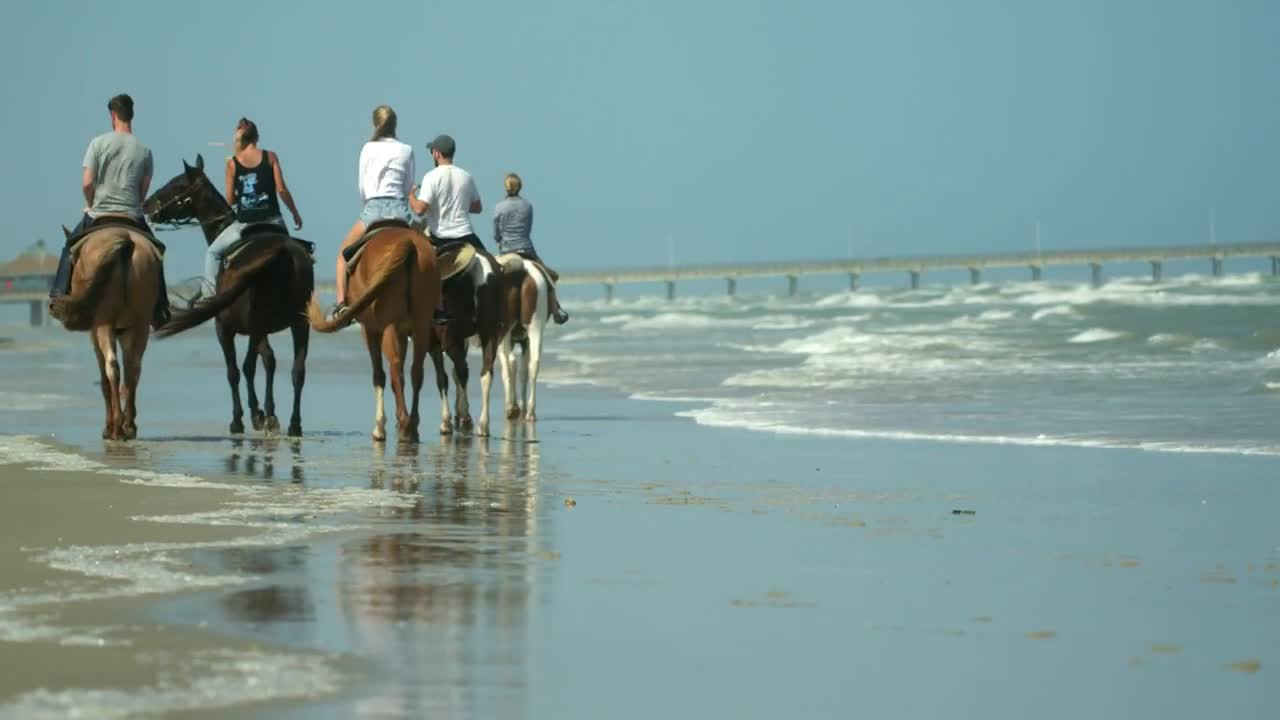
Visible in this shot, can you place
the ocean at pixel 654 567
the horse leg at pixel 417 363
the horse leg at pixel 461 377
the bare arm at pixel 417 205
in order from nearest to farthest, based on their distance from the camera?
the ocean at pixel 654 567
the horse leg at pixel 417 363
the bare arm at pixel 417 205
the horse leg at pixel 461 377

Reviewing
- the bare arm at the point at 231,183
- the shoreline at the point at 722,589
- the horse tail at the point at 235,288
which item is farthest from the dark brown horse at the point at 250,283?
the shoreline at the point at 722,589

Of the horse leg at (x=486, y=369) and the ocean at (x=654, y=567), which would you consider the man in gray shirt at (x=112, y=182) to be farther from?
the horse leg at (x=486, y=369)

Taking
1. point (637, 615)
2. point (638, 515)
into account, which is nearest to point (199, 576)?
Result: point (637, 615)

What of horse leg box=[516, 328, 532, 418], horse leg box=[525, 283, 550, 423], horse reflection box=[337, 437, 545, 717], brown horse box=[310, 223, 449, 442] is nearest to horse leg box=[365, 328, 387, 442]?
brown horse box=[310, 223, 449, 442]

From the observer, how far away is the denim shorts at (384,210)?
44.0 feet

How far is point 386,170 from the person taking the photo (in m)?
13.5

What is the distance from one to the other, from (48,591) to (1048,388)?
14754 mm

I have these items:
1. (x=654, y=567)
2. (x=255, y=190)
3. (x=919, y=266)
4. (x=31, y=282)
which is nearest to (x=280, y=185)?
(x=255, y=190)

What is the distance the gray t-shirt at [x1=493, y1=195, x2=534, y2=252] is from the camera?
1603cm

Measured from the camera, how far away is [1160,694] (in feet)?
16.7

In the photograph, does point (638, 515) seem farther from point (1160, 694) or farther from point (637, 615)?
point (1160, 694)

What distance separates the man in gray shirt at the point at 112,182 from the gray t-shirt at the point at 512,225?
11.4 feet

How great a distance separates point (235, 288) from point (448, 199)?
5.53 ft

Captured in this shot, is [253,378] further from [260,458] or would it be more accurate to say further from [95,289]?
[260,458]
